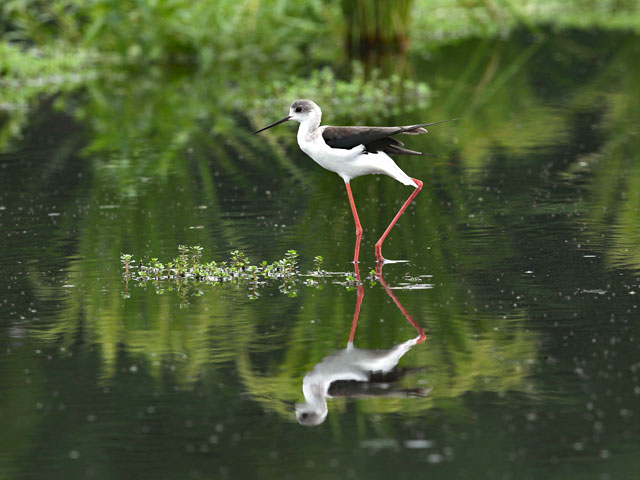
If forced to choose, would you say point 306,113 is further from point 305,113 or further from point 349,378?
point 349,378

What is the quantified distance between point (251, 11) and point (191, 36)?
7.01 ft

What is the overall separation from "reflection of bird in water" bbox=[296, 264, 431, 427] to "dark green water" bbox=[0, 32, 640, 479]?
0.04 m

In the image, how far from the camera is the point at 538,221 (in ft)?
34.2

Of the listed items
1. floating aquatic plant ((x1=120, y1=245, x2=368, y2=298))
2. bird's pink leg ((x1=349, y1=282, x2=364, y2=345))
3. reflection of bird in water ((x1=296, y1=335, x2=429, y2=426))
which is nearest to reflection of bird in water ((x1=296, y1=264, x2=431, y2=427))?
reflection of bird in water ((x1=296, y1=335, x2=429, y2=426))

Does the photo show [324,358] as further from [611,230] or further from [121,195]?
[121,195]

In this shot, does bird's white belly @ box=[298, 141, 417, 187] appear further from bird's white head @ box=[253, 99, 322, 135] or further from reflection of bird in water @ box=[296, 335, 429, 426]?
reflection of bird in water @ box=[296, 335, 429, 426]

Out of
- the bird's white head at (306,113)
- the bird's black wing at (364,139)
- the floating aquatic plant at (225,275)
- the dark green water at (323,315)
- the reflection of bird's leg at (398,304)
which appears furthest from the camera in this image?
the bird's white head at (306,113)

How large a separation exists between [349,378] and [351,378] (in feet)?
0.03

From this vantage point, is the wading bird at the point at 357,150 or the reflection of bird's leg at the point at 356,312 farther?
the wading bird at the point at 357,150

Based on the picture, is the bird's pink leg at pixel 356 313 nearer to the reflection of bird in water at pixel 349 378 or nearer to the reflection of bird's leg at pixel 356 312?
the reflection of bird's leg at pixel 356 312

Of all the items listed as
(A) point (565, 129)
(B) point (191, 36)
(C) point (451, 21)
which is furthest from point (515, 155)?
(C) point (451, 21)

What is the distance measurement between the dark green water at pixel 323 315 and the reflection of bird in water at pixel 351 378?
1.4 inches

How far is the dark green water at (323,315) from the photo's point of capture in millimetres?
5770

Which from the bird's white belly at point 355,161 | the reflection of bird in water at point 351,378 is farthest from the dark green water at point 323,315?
the bird's white belly at point 355,161
